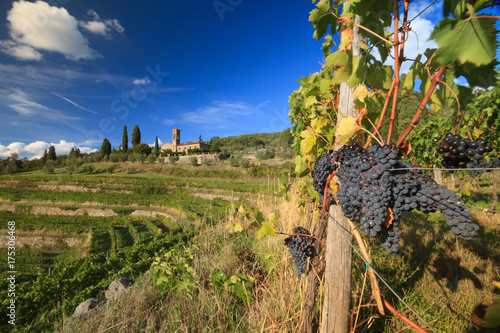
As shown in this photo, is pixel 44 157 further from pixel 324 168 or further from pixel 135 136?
pixel 324 168

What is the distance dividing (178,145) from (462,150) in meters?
63.7

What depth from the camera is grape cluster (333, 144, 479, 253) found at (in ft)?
2.17

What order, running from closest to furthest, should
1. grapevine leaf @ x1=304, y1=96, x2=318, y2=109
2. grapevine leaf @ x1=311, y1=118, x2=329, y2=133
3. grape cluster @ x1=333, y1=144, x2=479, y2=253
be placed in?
grape cluster @ x1=333, y1=144, x2=479, y2=253
grapevine leaf @ x1=311, y1=118, x2=329, y2=133
grapevine leaf @ x1=304, y1=96, x2=318, y2=109

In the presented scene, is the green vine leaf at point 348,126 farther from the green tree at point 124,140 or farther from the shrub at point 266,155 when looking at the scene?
the green tree at point 124,140

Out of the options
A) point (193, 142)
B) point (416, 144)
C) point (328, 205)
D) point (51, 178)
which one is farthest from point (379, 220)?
point (193, 142)

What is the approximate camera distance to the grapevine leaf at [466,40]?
1.71ft

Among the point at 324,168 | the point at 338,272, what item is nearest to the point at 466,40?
the point at 324,168

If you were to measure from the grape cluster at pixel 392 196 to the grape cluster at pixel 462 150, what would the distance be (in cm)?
13

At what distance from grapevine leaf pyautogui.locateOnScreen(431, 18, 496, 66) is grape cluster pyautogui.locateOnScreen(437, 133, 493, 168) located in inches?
13.6

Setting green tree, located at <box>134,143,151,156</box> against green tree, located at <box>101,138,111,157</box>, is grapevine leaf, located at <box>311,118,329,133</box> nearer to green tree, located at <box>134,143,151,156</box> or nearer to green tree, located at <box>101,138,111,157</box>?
green tree, located at <box>134,143,151,156</box>

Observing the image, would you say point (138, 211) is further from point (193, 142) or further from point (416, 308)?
point (193, 142)

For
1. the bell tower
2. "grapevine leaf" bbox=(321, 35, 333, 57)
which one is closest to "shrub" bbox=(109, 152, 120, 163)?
the bell tower

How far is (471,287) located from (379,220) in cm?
270

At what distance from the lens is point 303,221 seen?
3.11 metres
